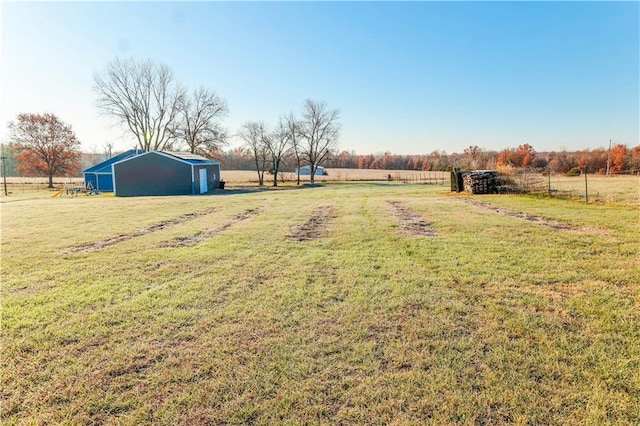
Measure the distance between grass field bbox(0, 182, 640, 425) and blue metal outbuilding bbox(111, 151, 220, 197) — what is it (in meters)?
19.1

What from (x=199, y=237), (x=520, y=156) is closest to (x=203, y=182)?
(x=199, y=237)

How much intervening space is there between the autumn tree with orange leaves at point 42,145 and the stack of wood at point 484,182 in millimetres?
42866

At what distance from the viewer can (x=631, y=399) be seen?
218 cm

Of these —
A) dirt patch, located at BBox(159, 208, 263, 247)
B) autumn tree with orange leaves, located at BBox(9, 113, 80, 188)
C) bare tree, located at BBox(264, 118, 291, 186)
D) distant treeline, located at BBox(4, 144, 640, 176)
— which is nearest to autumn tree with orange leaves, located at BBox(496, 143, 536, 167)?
distant treeline, located at BBox(4, 144, 640, 176)

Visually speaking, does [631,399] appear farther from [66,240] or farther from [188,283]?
[66,240]

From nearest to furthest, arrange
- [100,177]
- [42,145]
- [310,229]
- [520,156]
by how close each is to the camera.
Result: [310,229]
[100,177]
[42,145]
[520,156]

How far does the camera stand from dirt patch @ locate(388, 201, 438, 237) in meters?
7.59

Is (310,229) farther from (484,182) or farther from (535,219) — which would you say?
(484,182)

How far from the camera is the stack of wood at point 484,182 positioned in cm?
1842

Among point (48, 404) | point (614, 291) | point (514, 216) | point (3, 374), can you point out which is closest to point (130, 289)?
point (3, 374)

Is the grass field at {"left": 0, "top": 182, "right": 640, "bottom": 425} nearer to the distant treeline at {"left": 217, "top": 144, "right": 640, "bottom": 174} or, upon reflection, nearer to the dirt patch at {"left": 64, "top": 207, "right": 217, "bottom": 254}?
the dirt patch at {"left": 64, "top": 207, "right": 217, "bottom": 254}

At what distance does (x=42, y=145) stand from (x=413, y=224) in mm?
44594

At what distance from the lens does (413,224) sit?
8797 millimetres

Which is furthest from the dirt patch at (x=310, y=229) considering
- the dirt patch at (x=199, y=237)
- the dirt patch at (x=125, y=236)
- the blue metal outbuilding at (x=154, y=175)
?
the blue metal outbuilding at (x=154, y=175)
